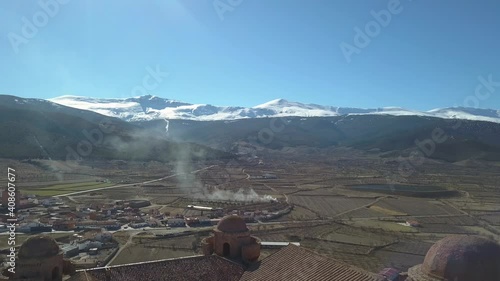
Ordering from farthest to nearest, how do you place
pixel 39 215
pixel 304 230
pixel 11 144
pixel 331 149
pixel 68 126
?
pixel 331 149 < pixel 68 126 < pixel 11 144 < pixel 39 215 < pixel 304 230

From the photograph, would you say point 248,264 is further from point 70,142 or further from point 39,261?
point 70,142

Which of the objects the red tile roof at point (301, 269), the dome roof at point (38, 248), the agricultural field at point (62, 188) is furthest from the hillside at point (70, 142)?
the red tile roof at point (301, 269)

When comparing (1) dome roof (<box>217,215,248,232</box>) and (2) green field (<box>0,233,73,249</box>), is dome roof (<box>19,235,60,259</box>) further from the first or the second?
(2) green field (<box>0,233,73,249</box>)

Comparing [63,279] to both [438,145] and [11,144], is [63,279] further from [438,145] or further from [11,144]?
[438,145]

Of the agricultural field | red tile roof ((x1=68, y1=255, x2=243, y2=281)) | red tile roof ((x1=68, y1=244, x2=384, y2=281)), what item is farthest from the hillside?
red tile roof ((x1=68, y1=244, x2=384, y2=281))

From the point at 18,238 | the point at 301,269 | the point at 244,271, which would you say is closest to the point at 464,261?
the point at 301,269

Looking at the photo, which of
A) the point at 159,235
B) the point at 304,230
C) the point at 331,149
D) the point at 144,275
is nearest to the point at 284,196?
the point at 304,230
